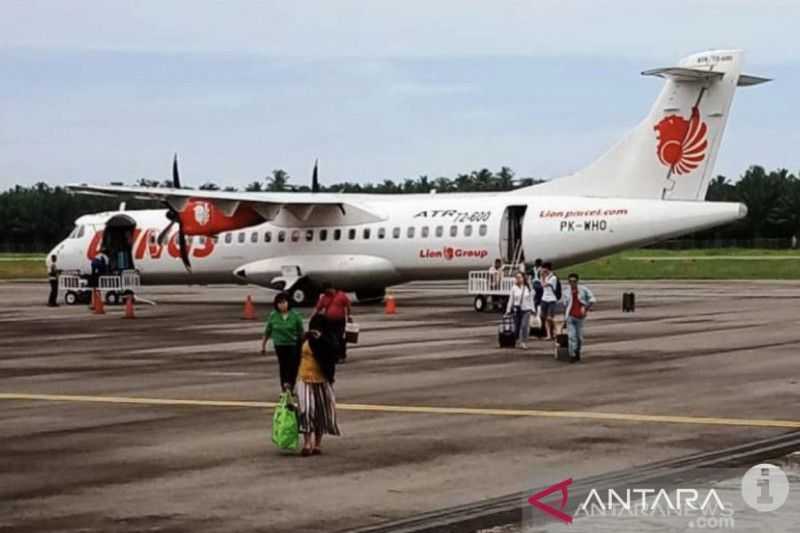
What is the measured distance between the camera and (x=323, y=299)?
18438 millimetres

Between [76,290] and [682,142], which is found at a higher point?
[682,142]

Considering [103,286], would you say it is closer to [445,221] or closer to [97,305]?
[97,305]

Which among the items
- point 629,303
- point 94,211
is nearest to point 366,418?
point 629,303

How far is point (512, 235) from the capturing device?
37.8 meters

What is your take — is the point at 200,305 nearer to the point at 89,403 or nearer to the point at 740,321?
the point at 740,321

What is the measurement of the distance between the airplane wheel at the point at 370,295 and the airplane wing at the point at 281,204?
2.38m

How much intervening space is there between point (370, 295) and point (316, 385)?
1122 inches

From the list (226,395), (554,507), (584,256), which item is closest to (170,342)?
(226,395)

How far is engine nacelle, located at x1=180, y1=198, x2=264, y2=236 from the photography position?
139 feet

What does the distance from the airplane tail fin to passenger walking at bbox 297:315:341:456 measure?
23.8 meters

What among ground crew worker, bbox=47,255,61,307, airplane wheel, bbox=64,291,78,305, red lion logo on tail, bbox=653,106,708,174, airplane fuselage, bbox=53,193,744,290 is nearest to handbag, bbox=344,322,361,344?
airplane fuselage, bbox=53,193,744,290

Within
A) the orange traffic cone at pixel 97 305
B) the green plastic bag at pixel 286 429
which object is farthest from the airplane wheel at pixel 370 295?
the green plastic bag at pixel 286 429

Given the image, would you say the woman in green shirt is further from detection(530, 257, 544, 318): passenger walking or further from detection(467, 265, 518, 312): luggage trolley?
detection(467, 265, 518, 312): luggage trolley

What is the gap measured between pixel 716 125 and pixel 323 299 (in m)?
20.8
